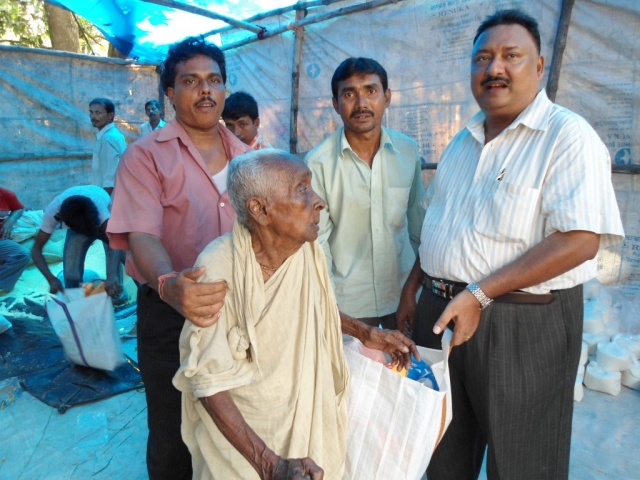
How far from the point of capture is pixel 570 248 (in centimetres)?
142

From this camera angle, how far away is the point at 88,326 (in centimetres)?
339

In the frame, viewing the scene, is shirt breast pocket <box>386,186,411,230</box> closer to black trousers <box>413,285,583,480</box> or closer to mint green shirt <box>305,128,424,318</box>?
mint green shirt <box>305,128,424,318</box>

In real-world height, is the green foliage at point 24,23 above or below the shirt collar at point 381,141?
above

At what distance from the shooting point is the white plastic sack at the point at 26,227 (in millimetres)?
6168

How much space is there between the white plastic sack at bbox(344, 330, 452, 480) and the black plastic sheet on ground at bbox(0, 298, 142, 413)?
100 inches

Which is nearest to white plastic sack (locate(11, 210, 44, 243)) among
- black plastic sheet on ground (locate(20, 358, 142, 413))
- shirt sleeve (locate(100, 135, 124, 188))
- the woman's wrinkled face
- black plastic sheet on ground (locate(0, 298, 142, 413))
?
shirt sleeve (locate(100, 135, 124, 188))

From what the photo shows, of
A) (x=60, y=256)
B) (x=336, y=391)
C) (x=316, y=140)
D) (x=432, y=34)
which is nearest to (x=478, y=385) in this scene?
(x=336, y=391)

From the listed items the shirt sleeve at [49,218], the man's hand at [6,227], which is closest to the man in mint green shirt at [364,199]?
the shirt sleeve at [49,218]

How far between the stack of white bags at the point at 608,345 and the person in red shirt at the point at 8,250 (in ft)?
18.1

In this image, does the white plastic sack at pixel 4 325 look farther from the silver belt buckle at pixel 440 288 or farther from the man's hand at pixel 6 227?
the silver belt buckle at pixel 440 288

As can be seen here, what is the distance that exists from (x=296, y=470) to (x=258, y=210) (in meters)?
0.74

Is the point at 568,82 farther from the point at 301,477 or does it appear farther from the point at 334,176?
the point at 301,477

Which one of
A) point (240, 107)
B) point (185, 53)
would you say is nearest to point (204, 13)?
point (240, 107)

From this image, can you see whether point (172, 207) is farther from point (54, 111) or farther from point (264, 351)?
point (54, 111)
